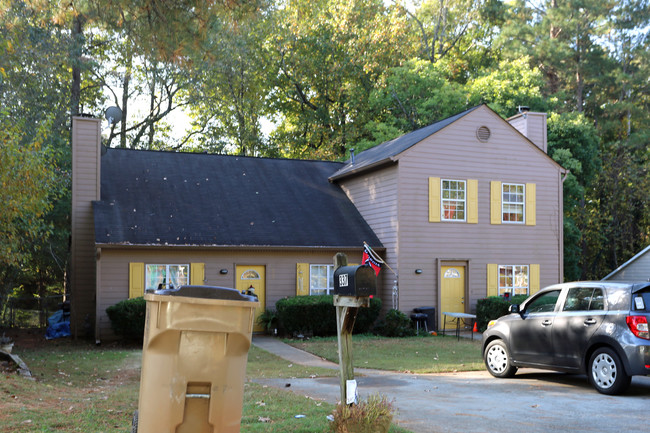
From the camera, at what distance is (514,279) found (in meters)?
21.1

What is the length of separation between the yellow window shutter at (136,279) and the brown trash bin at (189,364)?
42.8 ft

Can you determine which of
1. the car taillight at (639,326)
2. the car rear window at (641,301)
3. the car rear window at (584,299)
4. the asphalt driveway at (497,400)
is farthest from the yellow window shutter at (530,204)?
the car taillight at (639,326)

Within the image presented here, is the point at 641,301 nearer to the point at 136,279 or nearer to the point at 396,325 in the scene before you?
the point at 396,325

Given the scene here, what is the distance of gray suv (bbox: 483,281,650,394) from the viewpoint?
8.90 metres

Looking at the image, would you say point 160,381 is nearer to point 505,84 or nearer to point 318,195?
point 318,195

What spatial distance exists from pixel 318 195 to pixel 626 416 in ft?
50.5

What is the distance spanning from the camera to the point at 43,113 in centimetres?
2205

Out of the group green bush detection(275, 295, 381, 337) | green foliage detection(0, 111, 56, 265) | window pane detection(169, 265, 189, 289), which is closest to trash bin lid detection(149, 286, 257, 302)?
green foliage detection(0, 111, 56, 265)

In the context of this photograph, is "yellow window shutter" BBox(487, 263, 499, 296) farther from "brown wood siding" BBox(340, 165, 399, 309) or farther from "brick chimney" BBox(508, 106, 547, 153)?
"brick chimney" BBox(508, 106, 547, 153)

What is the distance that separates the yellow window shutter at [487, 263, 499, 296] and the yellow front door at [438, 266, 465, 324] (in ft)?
2.90

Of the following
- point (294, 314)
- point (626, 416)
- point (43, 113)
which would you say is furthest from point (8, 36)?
point (626, 416)

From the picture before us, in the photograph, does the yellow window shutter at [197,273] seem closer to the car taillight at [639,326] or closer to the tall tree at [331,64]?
the car taillight at [639,326]

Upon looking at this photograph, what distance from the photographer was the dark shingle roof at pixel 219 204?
18234 mm

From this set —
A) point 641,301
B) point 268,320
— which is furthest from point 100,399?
point 268,320
